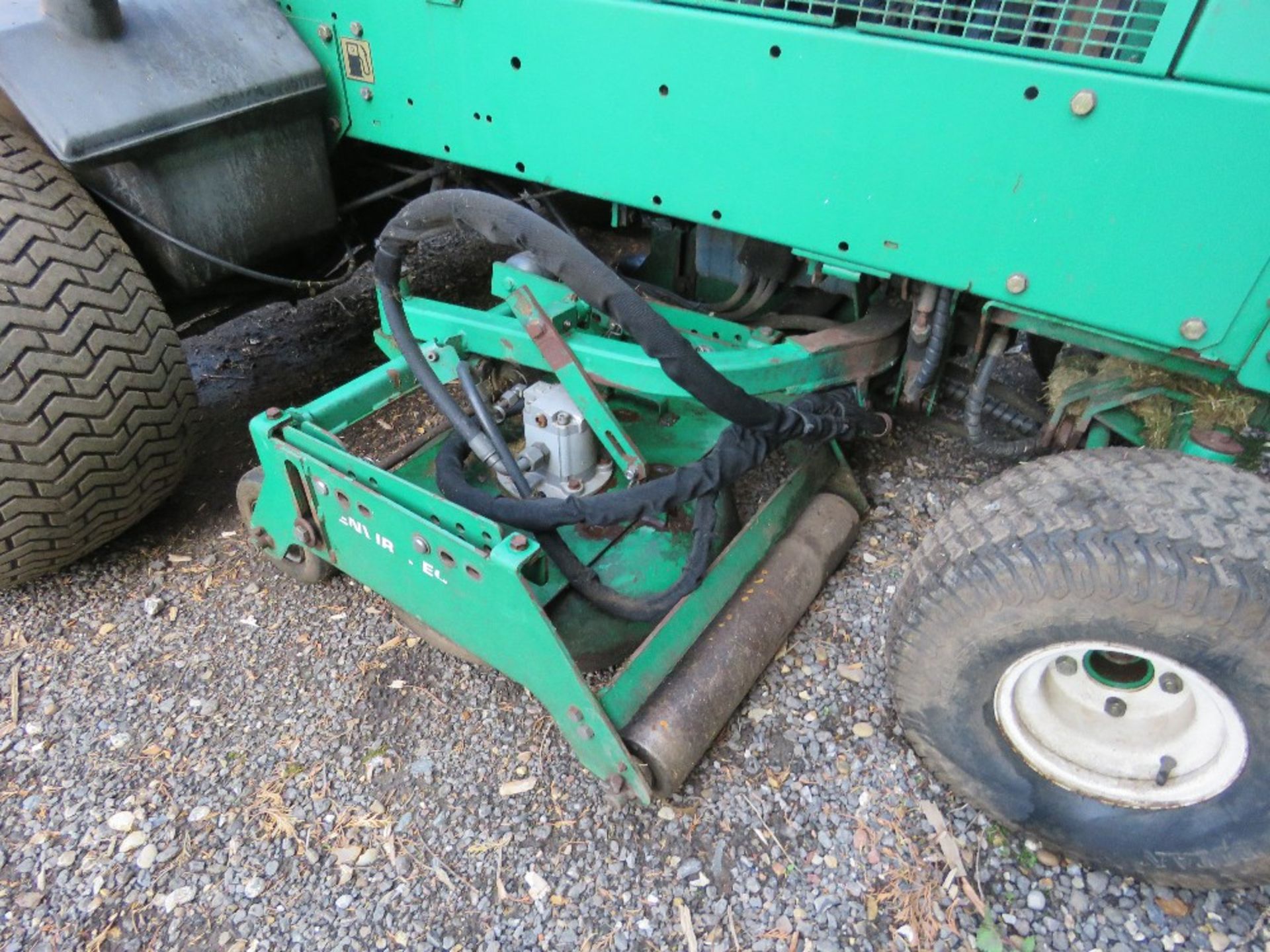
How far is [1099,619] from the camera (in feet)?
4.94

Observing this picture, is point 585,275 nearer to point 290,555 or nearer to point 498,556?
point 498,556

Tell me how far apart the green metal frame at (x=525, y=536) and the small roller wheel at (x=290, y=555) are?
0.02 meters

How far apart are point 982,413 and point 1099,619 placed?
2.49 ft

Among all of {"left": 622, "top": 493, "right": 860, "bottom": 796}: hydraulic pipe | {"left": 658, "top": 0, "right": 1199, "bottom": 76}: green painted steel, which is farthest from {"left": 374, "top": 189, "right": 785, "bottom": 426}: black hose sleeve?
{"left": 658, "top": 0, "right": 1199, "bottom": 76}: green painted steel

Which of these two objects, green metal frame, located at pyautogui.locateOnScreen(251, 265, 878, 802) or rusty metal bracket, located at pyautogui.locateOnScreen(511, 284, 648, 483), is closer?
green metal frame, located at pyautogui.locateOnScreen(251, 265, 878, 802)

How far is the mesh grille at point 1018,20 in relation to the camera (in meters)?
1.41

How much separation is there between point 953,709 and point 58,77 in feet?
7.61

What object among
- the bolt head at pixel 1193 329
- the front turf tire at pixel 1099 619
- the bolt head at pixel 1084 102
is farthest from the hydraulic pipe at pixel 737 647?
the bolt head at pixel 1084 102

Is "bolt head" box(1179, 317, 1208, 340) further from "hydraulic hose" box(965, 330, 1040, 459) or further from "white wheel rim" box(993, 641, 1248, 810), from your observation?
"white wheel rim" box(993, 641, 1248, 810)

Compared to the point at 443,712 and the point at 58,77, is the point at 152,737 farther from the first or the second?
the point at 58,77

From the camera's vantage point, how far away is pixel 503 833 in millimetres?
1862

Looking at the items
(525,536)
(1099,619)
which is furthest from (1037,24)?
(525,536)

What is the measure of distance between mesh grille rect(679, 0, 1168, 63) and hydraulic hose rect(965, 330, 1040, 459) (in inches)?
24.3

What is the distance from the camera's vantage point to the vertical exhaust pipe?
1957mm
